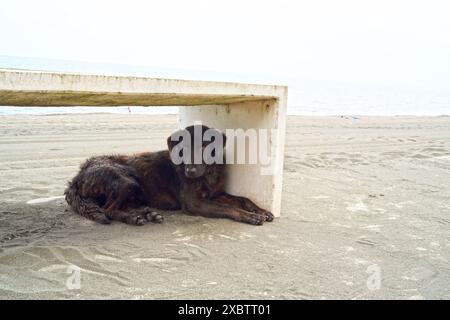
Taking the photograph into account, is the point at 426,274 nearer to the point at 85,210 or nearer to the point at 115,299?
the point at 115,299

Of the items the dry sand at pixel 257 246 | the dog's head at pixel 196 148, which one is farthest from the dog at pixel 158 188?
the dry sand at pixel 257 246

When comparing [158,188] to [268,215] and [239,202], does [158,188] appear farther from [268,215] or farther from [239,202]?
[268,215]

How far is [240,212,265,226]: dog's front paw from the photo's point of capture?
13.0 ft

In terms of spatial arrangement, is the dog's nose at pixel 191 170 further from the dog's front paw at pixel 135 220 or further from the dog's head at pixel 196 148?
the dog's front paw at pixel 135 220

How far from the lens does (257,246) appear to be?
340 cm

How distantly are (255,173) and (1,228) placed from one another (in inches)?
95.7

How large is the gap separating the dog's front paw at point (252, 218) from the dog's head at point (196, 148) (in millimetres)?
606

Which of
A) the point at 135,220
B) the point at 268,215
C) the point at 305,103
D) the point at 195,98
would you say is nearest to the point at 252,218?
the point at 268,215

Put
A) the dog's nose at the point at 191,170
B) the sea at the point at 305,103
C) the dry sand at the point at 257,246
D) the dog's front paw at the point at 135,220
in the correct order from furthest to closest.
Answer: the sea at the point at 305,103 < the dog's nose at the point at 191,170 < the dog's front paw at the point at 135,220 < the dry sand at the point at 257,246

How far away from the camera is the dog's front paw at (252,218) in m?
3.95

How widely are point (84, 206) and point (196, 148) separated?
1.25 m

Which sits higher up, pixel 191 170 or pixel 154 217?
pixel 191 170

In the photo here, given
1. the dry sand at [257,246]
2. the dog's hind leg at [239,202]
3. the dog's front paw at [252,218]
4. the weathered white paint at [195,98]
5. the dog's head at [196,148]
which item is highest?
the weathered white paint at [195,98]
